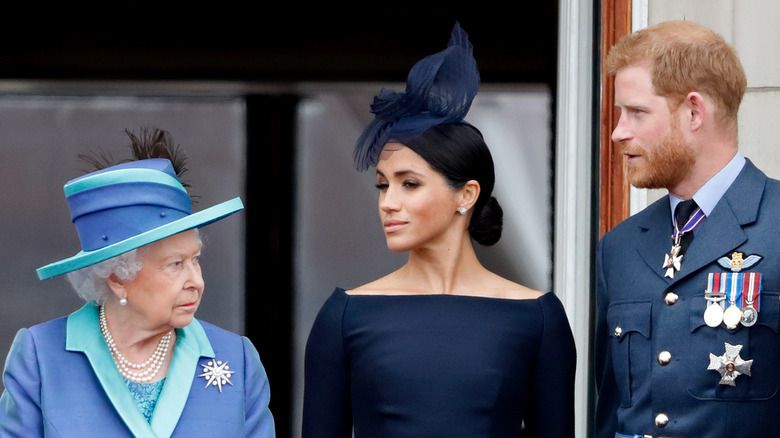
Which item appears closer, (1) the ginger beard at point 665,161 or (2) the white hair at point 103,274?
(2) the white hair at point 103,274

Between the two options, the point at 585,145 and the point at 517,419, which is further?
the point at 585,145

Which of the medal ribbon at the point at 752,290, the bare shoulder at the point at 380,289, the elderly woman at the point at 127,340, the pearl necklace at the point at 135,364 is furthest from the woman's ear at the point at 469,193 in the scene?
the pearl necklace at the point at 135,364

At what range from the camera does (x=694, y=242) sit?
3.05m

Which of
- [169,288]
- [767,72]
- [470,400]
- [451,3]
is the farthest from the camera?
[451,3]

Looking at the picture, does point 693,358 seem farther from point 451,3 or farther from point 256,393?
point 451,3

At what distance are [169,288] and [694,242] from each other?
1.32 meters

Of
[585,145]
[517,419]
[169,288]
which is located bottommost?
[517,419]

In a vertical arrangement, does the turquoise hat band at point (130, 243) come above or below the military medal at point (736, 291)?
above

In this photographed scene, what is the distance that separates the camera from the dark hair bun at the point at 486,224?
3332 mm

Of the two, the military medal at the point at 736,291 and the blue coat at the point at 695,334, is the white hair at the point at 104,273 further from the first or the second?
the military medal at the point at 736,291

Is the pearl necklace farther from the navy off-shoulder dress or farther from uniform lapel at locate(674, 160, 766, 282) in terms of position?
uniform lapel at locate(674, 160, 766, 282)

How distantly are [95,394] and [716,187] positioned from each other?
1.63 metres

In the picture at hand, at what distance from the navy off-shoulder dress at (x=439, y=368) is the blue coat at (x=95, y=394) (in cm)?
30

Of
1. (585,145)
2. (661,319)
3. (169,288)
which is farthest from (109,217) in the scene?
(585,145)
